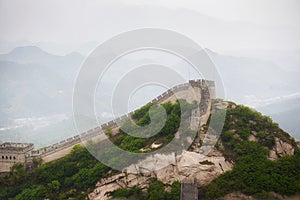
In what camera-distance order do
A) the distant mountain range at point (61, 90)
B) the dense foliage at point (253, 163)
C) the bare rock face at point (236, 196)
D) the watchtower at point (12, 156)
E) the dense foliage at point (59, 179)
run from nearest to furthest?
the bare rock face at point (236, 196)
the dense foliage at point (253, 163)
the dense foliage at point (59, 179)
the watchtower at point (12, 156)
the distant mountain range at point (61, 90)

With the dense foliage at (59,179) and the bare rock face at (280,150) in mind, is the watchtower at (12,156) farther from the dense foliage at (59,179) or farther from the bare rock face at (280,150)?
the bare rock face at (280,150)

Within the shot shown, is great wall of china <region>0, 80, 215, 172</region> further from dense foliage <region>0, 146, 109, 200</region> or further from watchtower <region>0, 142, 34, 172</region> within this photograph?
dense foliage <region>0, 146, 109, 200</region>

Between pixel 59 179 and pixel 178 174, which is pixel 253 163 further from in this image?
pixel 59 179

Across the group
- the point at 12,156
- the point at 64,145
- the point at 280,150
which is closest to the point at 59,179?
the point at 64,145

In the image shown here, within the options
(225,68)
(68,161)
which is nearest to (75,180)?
(68,161)

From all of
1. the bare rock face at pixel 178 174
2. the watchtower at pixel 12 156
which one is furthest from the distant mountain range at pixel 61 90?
the bare rock face at pixel 178 174

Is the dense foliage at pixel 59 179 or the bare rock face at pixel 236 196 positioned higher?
the dense foliage at pixel 59 179
